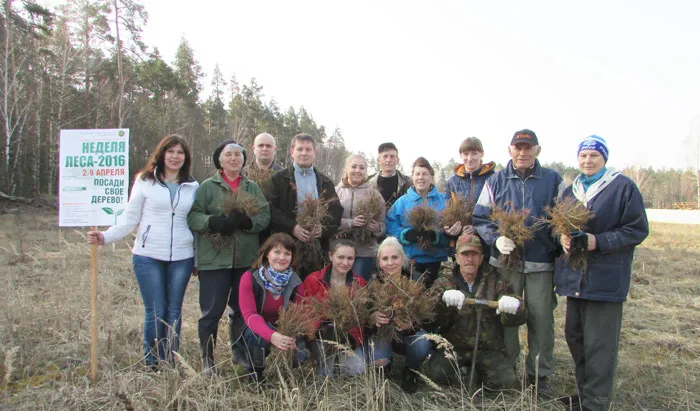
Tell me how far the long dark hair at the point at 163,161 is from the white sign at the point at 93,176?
7.6 inches

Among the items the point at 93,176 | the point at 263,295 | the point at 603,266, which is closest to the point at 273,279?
the point at 263,295

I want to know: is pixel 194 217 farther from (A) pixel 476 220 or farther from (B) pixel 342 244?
(A) pixel 476 220

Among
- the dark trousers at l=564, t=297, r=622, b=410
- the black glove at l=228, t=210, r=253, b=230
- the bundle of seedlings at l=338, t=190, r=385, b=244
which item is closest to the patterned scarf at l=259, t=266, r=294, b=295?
the black glove at l=228, t=210, r=253, b=230

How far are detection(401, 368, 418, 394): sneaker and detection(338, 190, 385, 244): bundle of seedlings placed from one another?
145cm

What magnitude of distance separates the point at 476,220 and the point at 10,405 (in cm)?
438

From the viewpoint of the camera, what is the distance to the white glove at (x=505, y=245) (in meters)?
3.59

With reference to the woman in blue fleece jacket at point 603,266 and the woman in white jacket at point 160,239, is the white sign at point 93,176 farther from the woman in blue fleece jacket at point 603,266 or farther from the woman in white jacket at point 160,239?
the woman in blue fleece jacket at point 603,266

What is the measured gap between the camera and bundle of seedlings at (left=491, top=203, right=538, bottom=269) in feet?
11.6

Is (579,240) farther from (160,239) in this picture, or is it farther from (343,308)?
(160,239)

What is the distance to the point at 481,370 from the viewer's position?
3.70 meters

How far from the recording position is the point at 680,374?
4.22 m

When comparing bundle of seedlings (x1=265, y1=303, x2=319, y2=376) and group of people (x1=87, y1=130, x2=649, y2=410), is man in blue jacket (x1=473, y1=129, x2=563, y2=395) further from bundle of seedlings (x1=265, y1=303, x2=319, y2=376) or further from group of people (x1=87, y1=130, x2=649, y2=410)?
bundle of seedlings (x1=265, y1=303, x2=319, y2=376)

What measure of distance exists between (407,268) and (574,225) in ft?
5.37

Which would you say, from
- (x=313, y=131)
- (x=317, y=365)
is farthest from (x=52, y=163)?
(x=313, y=131)
